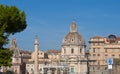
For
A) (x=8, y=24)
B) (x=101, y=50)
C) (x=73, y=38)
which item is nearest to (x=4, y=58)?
(x=8, y=24)

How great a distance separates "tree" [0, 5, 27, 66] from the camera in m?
40.1

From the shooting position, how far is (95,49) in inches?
5497

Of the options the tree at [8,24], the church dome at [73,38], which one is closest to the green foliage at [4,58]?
the tree at [8,24]

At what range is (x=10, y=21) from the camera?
42062 millimetres

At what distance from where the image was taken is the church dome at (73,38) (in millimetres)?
137500

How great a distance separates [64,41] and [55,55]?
2858 cm

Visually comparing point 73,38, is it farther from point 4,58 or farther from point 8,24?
point 4,58

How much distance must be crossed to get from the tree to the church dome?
93927 millimetres

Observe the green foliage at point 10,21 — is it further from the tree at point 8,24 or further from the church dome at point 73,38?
the church dome at point 73,38

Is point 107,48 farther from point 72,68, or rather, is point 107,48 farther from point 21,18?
point 21,18

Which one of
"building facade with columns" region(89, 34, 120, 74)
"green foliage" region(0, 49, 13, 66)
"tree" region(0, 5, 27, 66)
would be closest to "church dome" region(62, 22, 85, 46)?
"building facade with columns" region(89, 34, 120, 74)

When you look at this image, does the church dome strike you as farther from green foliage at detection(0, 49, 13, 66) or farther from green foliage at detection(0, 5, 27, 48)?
green foliage at detection(0, 49, 13, 66)

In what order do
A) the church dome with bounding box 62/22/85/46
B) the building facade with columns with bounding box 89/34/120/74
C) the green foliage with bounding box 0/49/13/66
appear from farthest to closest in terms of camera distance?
the building facade with columns with bounding box 89/34/120/74, the church dome with bounding box 62/22/85/46, the green foliage with bounding box 0/49/13/66

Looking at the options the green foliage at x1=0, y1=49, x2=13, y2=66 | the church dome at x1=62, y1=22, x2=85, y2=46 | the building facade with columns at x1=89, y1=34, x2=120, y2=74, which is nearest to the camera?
the green foliage at x1=0, y1=49, x2=13, y2=66
